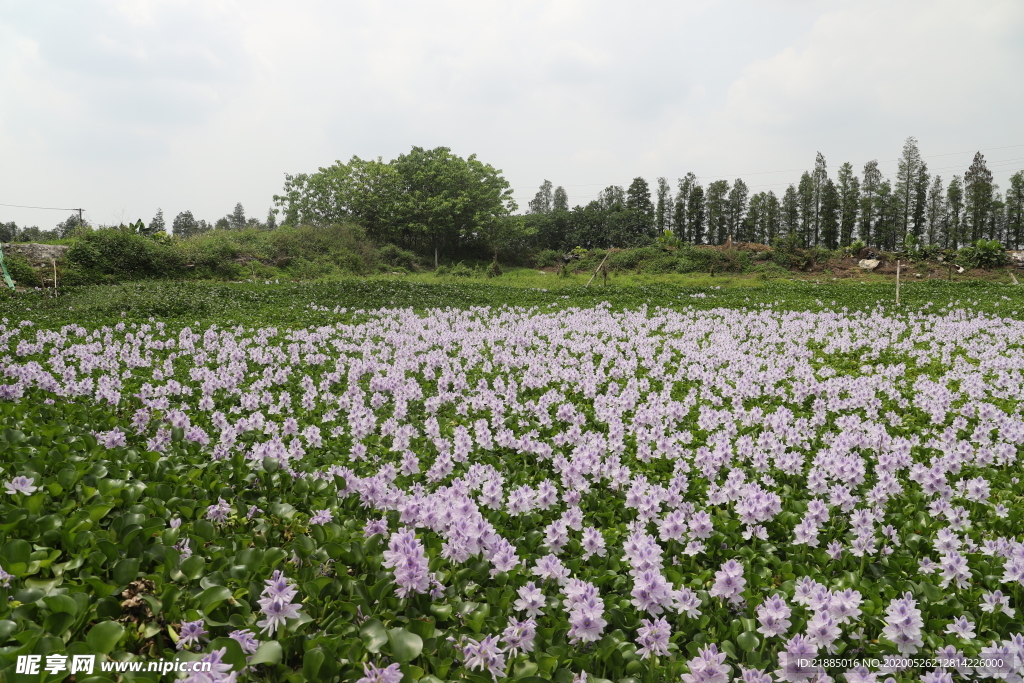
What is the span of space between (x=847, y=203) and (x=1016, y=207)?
20622mm

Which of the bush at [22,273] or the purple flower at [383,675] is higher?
the bush at [22,273]

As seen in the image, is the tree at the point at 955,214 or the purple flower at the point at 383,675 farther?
the tree at the point at 955,214

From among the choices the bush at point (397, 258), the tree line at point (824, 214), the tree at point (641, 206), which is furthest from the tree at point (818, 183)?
the bush at point (397, 258)

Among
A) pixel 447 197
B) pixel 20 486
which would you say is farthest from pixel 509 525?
pixel 447 197

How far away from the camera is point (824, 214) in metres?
68.3

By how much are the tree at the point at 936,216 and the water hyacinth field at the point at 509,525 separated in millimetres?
79402

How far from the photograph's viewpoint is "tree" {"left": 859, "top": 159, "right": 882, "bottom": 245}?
6694cm

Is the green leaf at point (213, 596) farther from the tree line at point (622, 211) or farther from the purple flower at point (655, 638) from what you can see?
the tree line at point (622, 211)

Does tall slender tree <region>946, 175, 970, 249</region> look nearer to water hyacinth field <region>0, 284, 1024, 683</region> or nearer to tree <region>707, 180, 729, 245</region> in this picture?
tree <region>707, 180, 729, 245</region>

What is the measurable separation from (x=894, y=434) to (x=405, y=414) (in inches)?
222

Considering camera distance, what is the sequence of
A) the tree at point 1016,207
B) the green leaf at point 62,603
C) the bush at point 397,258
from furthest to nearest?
1. the tree at point 1016,207
2. the bush at point 397,258
3. the green leaf at point 62,603

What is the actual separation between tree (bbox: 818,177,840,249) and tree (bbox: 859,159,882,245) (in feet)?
9.33

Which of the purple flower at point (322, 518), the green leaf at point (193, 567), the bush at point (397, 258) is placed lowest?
the purple flower at point (322, 518)

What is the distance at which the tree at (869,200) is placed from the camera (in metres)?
66.9
